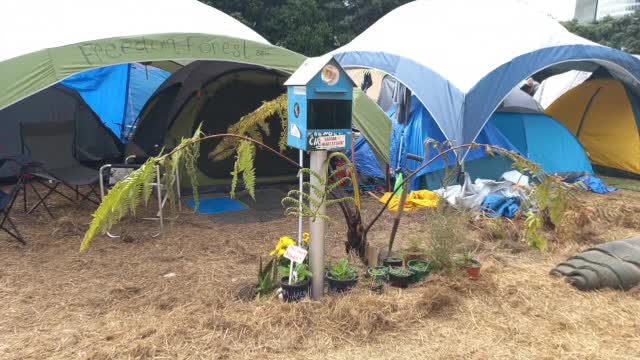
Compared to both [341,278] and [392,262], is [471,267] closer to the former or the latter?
[392,262]

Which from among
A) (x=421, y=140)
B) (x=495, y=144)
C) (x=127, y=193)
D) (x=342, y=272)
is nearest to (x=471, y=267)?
(x=342, y=272)

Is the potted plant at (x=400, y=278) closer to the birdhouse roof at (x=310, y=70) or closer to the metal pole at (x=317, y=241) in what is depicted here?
the metal pole at (x=317, y=241)

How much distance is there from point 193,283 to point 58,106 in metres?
5.08

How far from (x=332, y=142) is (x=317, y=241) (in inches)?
25.2

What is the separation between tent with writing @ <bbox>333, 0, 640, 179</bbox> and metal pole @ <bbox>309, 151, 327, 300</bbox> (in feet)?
9.90

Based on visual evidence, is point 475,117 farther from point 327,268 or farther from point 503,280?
point 327,268

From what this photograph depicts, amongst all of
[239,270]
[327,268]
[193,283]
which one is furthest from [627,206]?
[193,283]

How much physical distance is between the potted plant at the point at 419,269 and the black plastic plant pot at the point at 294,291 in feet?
2.76

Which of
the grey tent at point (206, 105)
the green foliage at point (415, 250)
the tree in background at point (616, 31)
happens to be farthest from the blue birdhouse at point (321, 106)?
the tree in background at point (616, 31)

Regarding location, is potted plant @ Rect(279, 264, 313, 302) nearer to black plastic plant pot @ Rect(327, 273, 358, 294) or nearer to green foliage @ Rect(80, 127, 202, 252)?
Answer: black plastic plant pot @ Rect(327, 273, 358, 294)

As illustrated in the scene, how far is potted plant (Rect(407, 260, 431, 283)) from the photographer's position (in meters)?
3.55

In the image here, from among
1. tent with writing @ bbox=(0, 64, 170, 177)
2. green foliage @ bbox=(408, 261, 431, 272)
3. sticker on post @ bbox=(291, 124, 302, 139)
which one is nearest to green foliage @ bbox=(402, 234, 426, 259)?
green foliage @ bbox=(408, 261, 431, 272)

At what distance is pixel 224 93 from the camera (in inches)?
256

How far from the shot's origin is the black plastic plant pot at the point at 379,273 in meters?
3.45
